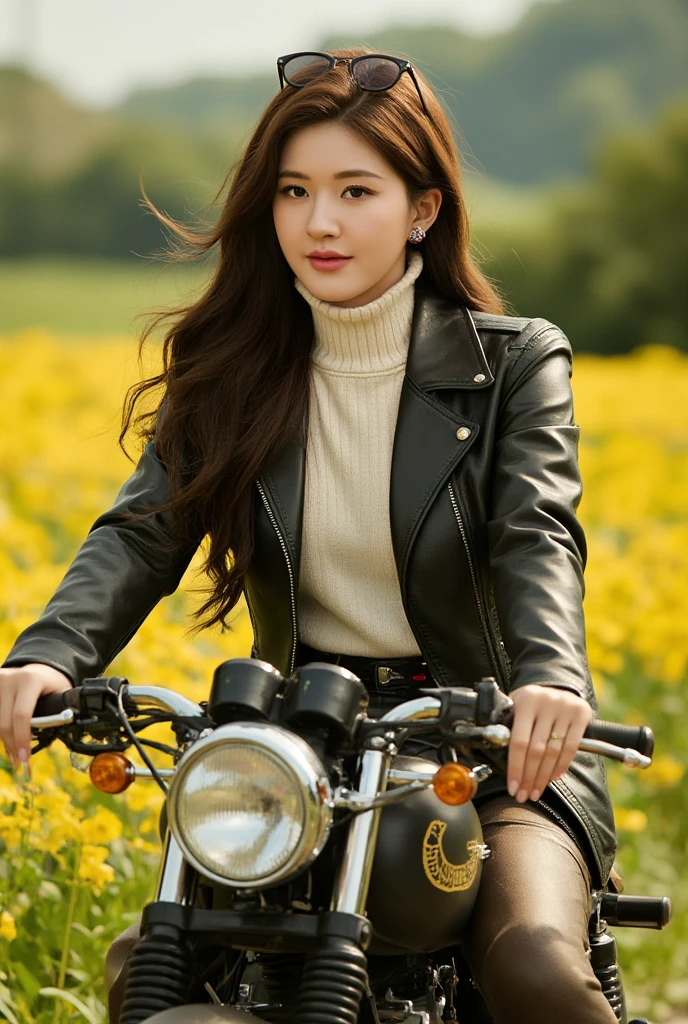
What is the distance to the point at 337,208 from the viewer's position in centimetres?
290

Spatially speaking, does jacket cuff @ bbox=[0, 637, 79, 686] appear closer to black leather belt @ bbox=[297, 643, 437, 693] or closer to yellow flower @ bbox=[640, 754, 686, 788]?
black leather belt @ bbox=[297, 643, 437, 693]

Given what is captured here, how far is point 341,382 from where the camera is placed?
3.19 meters

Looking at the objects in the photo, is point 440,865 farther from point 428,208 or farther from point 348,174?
point 428,208

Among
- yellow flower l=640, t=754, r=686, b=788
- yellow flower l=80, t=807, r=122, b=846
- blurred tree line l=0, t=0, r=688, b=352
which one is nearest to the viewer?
yellow flower l=80, t=807, r=122, b=846

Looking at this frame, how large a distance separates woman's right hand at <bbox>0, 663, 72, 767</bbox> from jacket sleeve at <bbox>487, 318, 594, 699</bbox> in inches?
28.1

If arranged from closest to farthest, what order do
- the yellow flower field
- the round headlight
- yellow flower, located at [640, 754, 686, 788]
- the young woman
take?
the round headlight < the young woman < the yellow flower field < yellow flower, located at [640, 754, 686, 788]

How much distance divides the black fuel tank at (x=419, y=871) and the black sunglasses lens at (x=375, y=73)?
4.43 ft

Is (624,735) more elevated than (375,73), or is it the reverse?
(375,73)

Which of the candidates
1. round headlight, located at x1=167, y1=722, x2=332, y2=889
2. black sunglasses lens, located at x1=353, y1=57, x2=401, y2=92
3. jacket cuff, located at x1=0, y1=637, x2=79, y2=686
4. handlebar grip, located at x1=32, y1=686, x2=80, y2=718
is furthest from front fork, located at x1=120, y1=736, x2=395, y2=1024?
black sunglasses lens, located at x1=353, y1=57, x2=401, y2=92

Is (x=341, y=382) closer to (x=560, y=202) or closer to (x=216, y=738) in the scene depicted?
(x=216, y=738)

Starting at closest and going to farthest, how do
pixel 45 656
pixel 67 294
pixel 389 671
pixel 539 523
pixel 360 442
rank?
pixel 45 656, pixel 539 523, pixel 389 671, pixel 360 442, pixel 67 294

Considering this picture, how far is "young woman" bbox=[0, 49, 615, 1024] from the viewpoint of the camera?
2.81 meters

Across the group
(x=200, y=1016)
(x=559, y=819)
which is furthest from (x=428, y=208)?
(x=200, y=1016)

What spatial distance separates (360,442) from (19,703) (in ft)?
3.43
